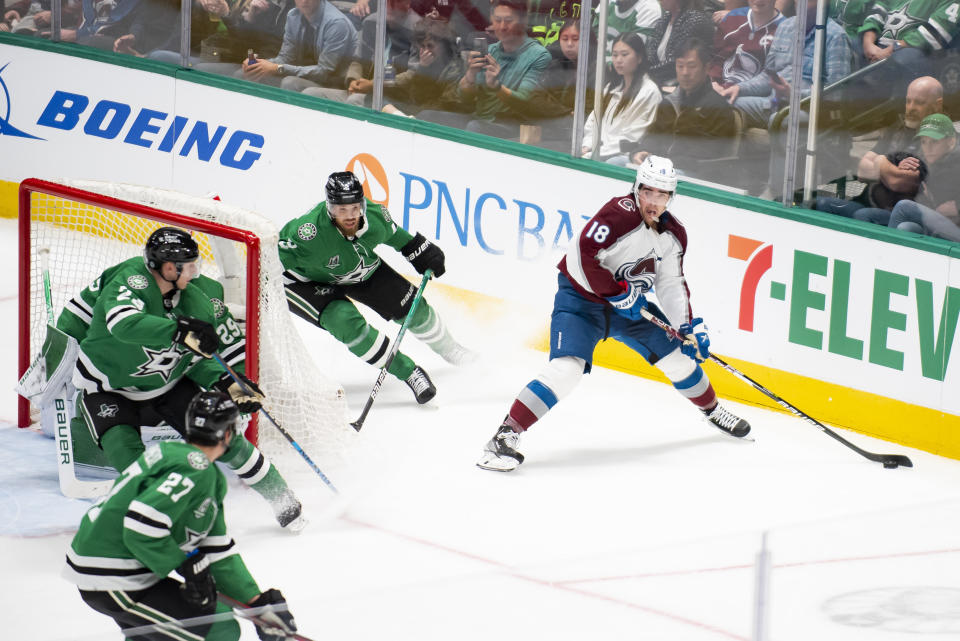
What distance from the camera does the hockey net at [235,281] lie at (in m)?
4.94

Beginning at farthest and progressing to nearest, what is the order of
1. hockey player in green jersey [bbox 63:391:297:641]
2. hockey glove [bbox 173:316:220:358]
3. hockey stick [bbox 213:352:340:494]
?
1. hockey stick [bbox 213:352:340:494]
2. hockey glove [bbox 173:316:220:358]
3. hockey player in green jersey [bbox 63:391:297:641]

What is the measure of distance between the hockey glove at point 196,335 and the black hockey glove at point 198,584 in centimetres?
126

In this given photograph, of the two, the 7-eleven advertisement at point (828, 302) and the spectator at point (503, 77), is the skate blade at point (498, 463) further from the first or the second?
the spectator at point (503, 77)

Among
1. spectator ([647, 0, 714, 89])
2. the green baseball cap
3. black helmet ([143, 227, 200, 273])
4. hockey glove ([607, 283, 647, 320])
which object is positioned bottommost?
hockey glove ([607, 283, 647, 320])

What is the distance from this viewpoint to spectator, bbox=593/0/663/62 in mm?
6016

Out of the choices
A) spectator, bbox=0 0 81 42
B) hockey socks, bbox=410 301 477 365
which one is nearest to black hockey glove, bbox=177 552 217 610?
hockey socks, bbox=410 301 477 365

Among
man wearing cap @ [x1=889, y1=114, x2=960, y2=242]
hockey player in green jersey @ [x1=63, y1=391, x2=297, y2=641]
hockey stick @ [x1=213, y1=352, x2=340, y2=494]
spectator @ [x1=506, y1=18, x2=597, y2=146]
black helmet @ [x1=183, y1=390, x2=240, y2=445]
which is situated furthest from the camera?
spectator @ [x1=506, y1=18, x2=597, y2=146]

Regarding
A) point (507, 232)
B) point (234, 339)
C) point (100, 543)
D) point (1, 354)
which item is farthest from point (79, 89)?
point (100, 543)

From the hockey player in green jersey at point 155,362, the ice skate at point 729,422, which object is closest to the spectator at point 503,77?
the ice skate at point 729,422

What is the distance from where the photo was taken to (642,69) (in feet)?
20.0

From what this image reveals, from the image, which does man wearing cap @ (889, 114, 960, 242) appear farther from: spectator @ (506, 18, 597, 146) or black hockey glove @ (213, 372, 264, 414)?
black hockey glove @ (213, 372, 264, 414)

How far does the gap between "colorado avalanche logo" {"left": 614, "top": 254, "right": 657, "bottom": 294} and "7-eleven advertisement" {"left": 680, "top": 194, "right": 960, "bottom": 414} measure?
687mm

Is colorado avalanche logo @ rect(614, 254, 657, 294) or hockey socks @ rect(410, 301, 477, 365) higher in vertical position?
colorado avalanche logo @ rect(614, 254, 657, 294)

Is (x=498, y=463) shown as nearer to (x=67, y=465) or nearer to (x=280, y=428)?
(x=280, y=428)
